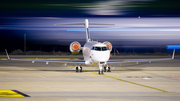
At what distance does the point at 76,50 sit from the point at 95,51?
288 inches

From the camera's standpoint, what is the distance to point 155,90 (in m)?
13.9

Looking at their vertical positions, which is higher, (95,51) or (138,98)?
(95,51)

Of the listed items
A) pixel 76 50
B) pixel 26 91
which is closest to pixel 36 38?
pixel 76 50

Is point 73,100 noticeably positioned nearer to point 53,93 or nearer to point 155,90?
point 53,93

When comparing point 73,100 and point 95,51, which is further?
point 95,51

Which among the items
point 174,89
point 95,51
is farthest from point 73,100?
point 95,51

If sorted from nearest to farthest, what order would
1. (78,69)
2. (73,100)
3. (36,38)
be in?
(73,100)
(78,69)
(36,38)

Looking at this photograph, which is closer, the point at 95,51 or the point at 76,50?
the point at 95,51

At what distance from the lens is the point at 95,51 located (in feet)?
76.6

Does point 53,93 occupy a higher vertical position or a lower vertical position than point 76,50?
lower

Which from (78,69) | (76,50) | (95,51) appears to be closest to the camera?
(95,51)

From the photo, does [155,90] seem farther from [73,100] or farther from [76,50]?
[76,50]

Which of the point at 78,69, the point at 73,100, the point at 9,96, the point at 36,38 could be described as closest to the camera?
the point at 73,100

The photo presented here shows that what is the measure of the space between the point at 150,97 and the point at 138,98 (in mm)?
649
